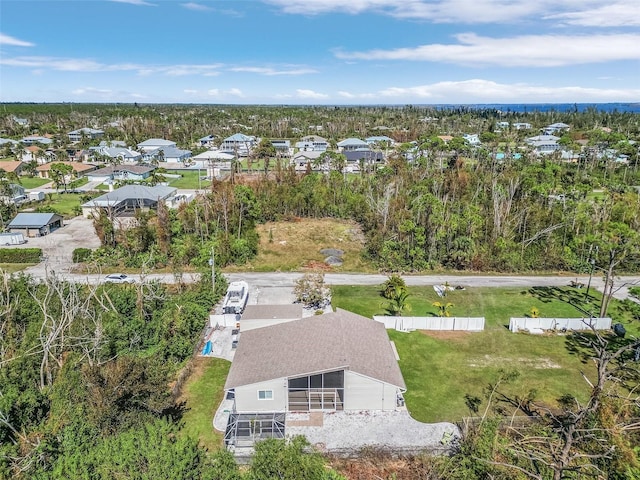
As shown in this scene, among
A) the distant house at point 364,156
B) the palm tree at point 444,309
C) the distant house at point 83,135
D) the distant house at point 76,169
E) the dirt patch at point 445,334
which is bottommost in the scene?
the dirt patch at point 445,334

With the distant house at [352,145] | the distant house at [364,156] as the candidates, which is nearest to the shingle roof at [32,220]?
the distant house at [364,156]

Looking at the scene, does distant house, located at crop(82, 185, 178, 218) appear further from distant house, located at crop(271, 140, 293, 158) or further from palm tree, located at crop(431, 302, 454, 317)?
distant house, located at crop(271, 140, 293, 158)

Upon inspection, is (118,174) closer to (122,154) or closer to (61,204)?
(61,204)

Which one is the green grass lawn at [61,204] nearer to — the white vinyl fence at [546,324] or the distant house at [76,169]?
the distant house at [76,169]

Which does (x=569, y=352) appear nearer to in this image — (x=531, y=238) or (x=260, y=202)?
(x=531, y=238)

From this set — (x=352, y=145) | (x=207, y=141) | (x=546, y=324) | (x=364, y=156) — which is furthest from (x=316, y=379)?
(x=207, y=141)

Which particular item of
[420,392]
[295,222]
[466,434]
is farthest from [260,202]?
[466,434]
